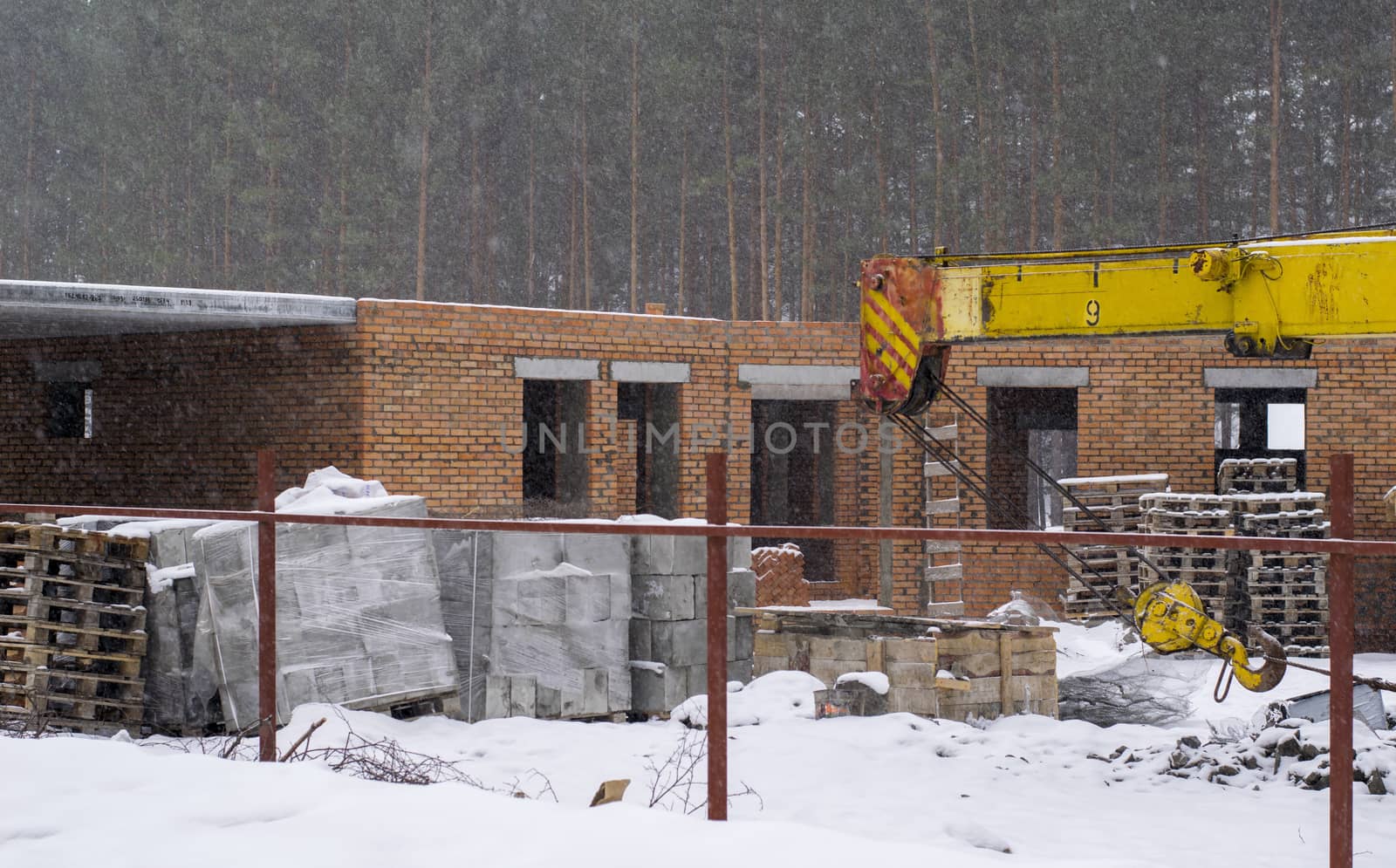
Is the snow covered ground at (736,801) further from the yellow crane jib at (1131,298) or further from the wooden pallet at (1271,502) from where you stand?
the yellow crane jib at (1131,298)

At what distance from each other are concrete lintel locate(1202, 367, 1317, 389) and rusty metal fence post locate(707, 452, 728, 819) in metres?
13.4

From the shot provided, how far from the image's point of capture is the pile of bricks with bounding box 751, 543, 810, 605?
17.0 metres

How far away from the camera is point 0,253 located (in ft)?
136

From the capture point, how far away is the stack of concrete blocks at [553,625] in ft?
33.7

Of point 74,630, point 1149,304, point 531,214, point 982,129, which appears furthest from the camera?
point 531,214

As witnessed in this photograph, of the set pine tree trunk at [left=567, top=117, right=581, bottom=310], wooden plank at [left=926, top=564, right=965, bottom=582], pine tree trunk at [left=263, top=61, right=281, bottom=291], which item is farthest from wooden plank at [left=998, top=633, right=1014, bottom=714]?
pine tree trunk at [left=263, top=61, right=281, bottom=291]

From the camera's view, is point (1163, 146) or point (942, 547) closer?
point (942, 547)

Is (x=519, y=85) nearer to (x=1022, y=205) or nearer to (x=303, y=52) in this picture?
(x=303, y=52)

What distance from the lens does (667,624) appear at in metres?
11.0

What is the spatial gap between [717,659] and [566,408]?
12.1 meters

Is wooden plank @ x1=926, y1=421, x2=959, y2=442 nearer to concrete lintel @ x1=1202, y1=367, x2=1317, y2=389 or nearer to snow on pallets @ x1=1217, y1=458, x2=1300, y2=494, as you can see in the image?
snow on pallets @ x1=1217, y1=458, x2=1300, y2=494

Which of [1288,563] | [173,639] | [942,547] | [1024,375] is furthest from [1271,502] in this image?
[173,639]

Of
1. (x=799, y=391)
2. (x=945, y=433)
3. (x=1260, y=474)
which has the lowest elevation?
(x=1260, y=474)

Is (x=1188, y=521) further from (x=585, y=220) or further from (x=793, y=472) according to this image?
(x=585, y=220)
